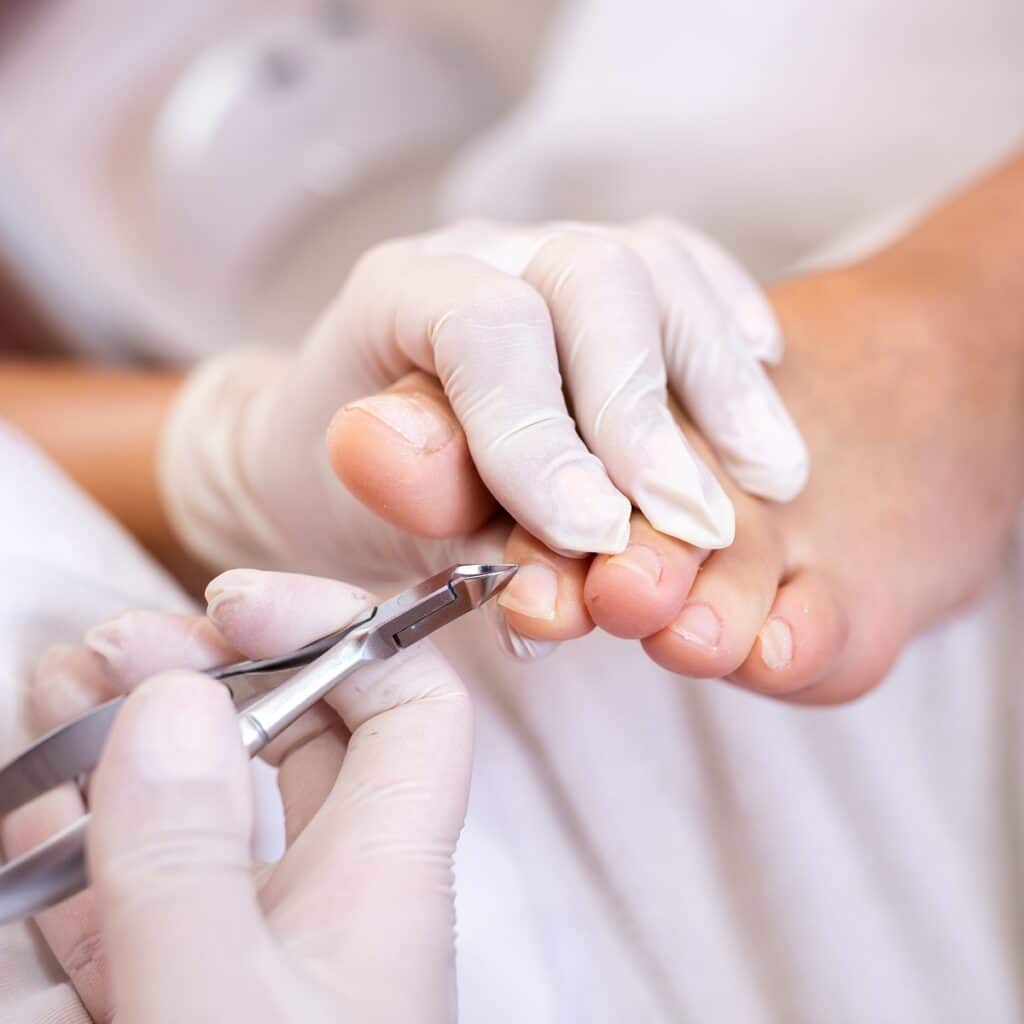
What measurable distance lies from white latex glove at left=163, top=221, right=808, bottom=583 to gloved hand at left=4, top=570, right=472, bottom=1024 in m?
0.13

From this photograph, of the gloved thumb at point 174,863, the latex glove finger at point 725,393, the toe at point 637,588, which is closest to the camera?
the gloved thumb at point 174,863

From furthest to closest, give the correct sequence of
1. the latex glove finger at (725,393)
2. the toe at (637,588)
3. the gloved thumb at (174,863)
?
the latex glove finger at (725,393) → the toe at (637,588) → the gloved thumb at (174,863)

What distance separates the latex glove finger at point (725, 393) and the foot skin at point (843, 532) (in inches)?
0.7

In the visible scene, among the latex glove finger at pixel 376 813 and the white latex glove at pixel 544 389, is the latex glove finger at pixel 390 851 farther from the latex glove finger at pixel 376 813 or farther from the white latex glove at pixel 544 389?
the white latex glove at pixel 544 389

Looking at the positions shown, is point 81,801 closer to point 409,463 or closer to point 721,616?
point 409,463

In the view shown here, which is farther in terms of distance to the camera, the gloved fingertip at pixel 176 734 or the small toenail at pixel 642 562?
the small toenail at pixel 642 562

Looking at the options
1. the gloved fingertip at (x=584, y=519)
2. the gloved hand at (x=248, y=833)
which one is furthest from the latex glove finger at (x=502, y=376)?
the gloved hand at (x=248, y=833)

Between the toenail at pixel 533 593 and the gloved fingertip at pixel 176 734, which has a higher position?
the gloved fingertip at pixel 176 734

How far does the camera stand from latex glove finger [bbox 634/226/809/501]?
27.4 inches

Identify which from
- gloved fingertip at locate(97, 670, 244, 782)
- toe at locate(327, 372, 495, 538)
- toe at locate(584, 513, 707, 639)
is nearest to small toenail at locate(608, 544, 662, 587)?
toe at locate(584, 513, 707, 639)

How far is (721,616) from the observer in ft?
1.98

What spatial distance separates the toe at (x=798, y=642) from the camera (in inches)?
24.8

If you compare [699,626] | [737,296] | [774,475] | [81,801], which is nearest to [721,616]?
[699,626]

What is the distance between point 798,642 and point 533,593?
0.62 feet
